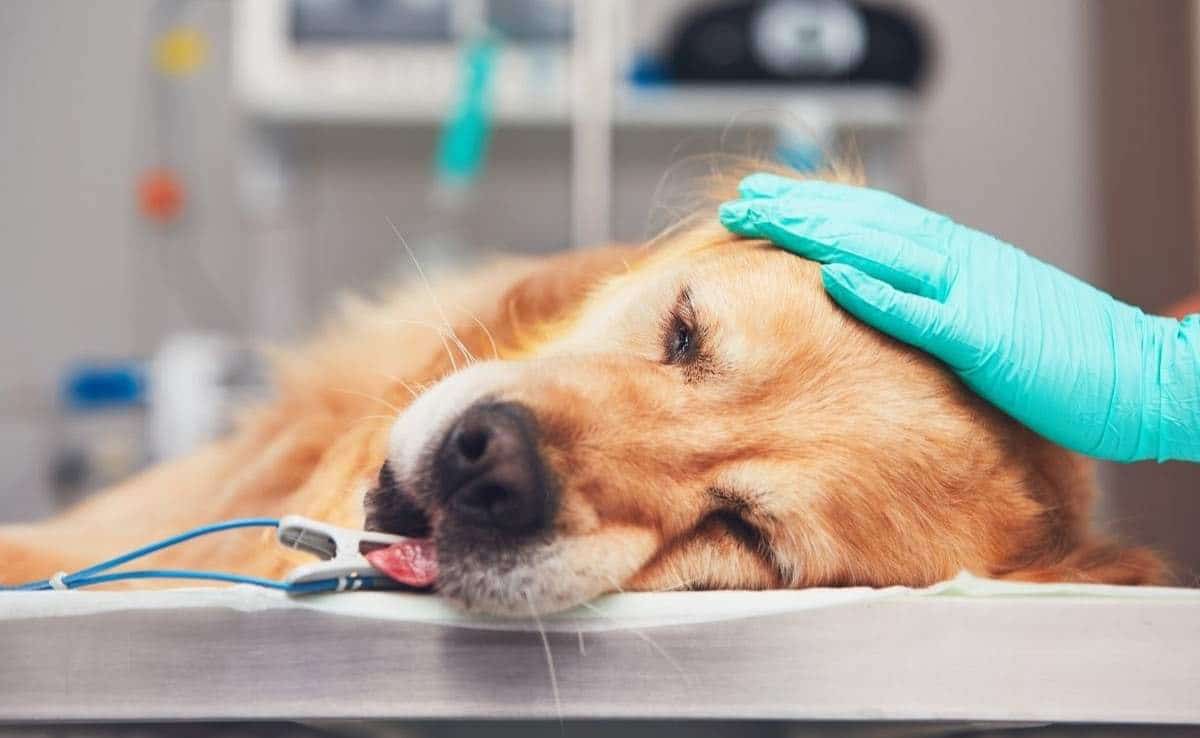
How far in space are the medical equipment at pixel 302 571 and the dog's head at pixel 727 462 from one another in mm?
66

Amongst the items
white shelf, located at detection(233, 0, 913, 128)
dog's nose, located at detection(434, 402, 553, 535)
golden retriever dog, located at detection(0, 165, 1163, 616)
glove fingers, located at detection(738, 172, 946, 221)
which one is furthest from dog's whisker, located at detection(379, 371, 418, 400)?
white shelf, located at detection(233, 0, 913, 128)

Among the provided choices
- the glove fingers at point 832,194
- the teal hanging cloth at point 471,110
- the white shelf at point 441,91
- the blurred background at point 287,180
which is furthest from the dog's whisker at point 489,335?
the blurred background at point 287,180

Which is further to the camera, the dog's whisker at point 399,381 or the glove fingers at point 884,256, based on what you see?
the dog's whisker at point 399,381

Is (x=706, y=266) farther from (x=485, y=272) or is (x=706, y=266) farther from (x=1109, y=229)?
(x=1109, y=229)

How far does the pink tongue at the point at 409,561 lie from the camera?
76 centimetres

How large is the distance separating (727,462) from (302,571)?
15.4 inches

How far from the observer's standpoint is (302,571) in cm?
67

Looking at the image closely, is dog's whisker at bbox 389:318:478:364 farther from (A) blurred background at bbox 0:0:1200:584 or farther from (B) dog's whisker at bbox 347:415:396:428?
(A) blurred background at bbox 0:0:1200:584

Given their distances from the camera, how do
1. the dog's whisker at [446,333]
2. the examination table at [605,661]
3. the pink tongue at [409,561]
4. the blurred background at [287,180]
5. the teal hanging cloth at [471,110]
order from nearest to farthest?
1. the examination table at [605,661]
2. the pink tongue at [409,561]
3. the dog's whisker at [446,333]
4. the teal hanging cloth at [471,110]
5. the blurred background at [287,180]

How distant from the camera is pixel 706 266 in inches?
42.3

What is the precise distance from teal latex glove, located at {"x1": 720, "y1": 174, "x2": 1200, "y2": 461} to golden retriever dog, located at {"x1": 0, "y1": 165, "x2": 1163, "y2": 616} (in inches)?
1.4

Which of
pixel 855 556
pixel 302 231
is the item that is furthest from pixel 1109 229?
pixel 855 556

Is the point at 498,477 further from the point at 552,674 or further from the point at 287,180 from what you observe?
the point at 287,180

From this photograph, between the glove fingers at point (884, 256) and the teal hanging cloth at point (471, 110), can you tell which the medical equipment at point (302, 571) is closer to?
the glove fingers at point (884, 256)
